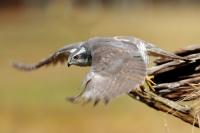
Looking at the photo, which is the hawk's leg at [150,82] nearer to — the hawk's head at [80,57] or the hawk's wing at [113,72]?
the hawk's wing at [113,72]

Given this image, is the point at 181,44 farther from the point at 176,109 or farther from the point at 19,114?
the point at 176,109

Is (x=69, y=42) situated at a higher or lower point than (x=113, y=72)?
lower

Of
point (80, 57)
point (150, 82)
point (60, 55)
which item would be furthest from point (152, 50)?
point (60, 55)

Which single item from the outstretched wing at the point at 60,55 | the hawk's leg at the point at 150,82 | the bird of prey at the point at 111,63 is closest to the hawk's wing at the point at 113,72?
the bird of prey at the point at 111,63

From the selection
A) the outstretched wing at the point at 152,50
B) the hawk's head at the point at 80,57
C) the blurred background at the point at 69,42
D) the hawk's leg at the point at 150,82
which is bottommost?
the blurred background at the point at 69,42

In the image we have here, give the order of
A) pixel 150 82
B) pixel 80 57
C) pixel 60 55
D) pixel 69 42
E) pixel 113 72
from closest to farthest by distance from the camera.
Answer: pixel 113 72 → pixel 150 82 → pixel 80 57 → pixel 60 55 → pixel 69 42

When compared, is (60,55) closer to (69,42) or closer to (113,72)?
(113,72)

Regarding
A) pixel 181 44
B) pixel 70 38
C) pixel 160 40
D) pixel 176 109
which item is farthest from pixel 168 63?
pixel 70 38
